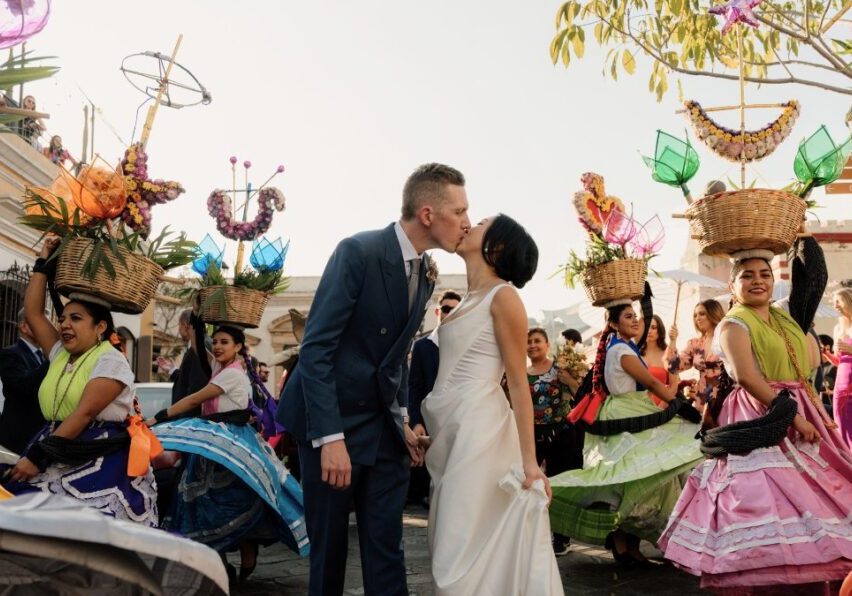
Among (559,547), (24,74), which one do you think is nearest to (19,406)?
(559,547)

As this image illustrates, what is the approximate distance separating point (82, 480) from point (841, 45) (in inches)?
263

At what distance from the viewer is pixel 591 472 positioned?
6.15m

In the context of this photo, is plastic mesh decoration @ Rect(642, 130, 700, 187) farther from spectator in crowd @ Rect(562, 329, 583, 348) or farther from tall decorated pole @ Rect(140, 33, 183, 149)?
spectator in crowd @ Rect(562, 329, 583, 348)

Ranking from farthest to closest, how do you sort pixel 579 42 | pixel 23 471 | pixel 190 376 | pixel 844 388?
pixel 844 388
pixel 579 42
pixel 190 376
pixel 23 471

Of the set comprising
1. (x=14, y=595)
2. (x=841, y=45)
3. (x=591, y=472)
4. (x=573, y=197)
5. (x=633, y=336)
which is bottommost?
(x=591, y=472)

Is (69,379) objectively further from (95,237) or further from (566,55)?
(566,55)

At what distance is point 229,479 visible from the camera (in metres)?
6.07

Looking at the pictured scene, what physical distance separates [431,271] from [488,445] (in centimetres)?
76

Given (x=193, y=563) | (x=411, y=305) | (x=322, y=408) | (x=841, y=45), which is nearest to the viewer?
(x=193, y=563)

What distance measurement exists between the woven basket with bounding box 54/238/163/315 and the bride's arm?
1855 millimetres

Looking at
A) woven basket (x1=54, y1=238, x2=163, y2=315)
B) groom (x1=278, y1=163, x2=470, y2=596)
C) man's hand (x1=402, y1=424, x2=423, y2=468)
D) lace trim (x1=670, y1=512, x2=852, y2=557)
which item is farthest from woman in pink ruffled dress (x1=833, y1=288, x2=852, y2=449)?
woven basket (x1=54, y1=238, x2=163, y2=315)

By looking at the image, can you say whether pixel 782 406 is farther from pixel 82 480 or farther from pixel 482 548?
pixel 82 480

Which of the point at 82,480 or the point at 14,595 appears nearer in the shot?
the point at 14,595

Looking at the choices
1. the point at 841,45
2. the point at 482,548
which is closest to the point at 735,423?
the point at 482,548
